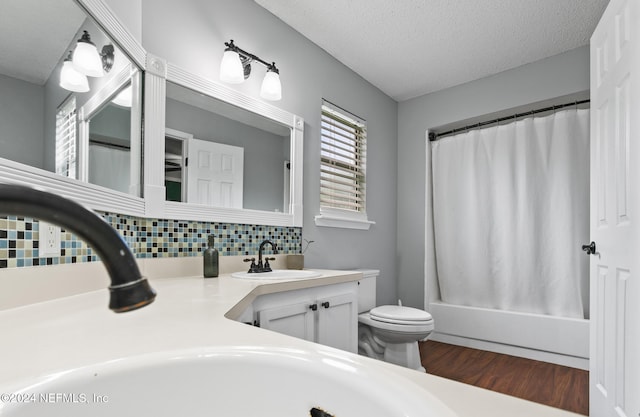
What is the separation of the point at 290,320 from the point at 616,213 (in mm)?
1485

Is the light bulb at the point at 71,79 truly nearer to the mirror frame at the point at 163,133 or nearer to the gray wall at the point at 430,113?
the mirror frame at the point at 163,133

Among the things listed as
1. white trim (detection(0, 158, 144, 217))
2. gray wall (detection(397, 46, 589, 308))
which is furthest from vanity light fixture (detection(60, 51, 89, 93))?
gray wall (detection(397, 46, 589, 308))

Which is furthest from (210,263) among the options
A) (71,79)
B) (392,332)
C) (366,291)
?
(366,291)

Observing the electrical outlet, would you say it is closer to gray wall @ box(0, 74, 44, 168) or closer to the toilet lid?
gray wall @ box(0, 74, 44, 168)

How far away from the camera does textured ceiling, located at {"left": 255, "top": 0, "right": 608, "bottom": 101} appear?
86.7 inches

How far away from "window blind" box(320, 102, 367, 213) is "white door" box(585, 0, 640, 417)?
168 centimetres

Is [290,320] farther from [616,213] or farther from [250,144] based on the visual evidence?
[616,213]

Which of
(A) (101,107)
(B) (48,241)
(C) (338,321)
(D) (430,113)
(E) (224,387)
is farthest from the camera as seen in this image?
(D) (430,113)

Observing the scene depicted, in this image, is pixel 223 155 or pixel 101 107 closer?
pixel 101 107

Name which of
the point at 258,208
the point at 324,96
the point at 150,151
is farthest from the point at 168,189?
the point at 324,96

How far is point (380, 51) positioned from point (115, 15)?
2016mm

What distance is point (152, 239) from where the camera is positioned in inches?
62.3

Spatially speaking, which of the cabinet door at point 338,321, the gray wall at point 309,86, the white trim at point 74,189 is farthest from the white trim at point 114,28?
the cabinet door at point 338,321

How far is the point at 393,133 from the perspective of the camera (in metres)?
3.61
